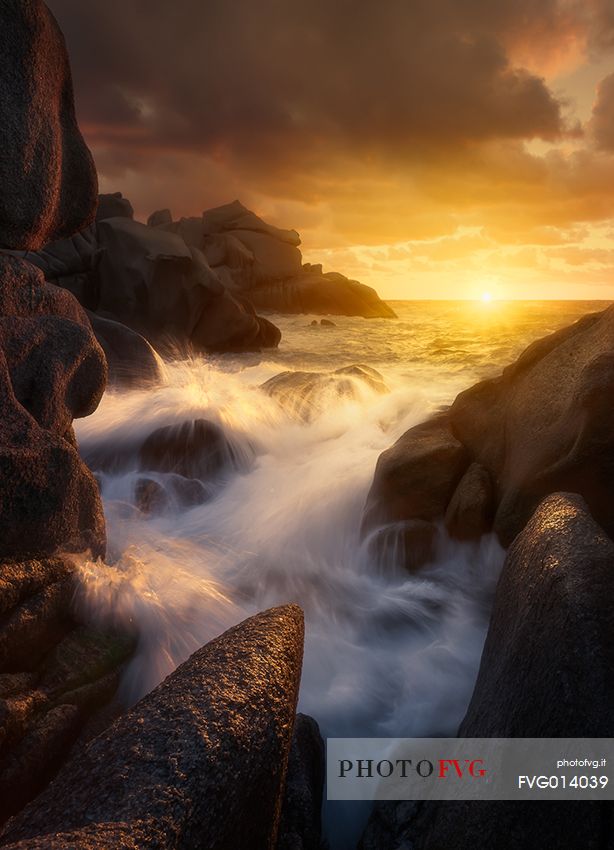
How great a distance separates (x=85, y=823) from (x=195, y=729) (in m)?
0.43

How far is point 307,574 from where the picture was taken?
204 inches

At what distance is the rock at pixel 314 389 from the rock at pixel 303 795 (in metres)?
7.52

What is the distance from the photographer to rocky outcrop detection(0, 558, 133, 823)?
8.16 ft

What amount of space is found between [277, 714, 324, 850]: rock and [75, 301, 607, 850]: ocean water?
0.28m

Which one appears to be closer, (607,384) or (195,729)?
(195,729)

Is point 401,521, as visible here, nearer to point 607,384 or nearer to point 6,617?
point 607,384

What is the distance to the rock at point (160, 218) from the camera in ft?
200

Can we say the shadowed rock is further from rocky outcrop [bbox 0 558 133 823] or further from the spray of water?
rocky outcrop [bbox 0 558 133 823]

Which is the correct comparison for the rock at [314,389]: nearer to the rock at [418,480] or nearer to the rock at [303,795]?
the rock at [418,480]

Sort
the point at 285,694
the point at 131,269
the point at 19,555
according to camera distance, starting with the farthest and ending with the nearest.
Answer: the point at 131,269 → the point at 19,555 → the point at 285,694

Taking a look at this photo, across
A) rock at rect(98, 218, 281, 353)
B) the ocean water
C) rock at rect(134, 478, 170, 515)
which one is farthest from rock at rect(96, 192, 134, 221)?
rock at rect(134, 478, 170, 515)

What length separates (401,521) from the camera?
5098 millimetres

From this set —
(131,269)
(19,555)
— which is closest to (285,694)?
(19,555)

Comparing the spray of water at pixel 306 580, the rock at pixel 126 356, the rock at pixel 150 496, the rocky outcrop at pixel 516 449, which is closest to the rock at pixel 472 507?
the rocky outcrop at pixel 516 449
